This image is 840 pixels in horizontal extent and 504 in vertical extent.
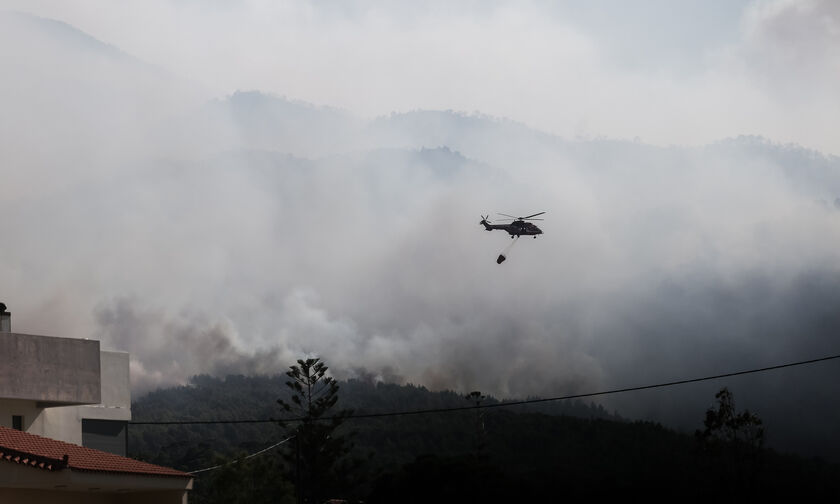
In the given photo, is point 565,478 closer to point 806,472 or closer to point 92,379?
point 806,472

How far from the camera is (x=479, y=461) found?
90.8 m

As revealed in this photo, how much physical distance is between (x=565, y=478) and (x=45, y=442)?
4178 inches

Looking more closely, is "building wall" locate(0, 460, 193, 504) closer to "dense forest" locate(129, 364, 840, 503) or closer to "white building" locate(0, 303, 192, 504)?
"white building" locate(0, 303, 192, 504)

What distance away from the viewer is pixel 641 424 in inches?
7603

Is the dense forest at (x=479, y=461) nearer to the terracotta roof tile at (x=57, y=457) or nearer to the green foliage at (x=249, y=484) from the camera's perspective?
the green foliage at (x=249, y=484)

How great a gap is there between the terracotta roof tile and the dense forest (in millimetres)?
23319

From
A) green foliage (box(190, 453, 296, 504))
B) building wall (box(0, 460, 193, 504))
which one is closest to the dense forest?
green foliage (box(190, 453, 296, 504))

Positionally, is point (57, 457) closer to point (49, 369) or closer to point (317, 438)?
point (49, 369)

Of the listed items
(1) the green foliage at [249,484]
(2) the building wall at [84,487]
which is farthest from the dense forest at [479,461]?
(2) the building wall at [84,487]

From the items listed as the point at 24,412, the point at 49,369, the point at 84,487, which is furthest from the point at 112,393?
the point at 84,487

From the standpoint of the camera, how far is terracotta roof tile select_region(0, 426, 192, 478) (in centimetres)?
2939

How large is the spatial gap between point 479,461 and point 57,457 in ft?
204

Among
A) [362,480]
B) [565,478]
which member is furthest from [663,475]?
[362,480]

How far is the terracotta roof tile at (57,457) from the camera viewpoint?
29391 millimetres
